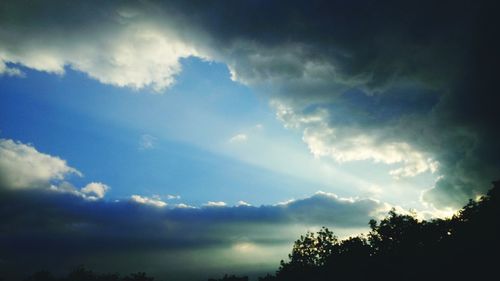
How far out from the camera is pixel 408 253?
56906mm

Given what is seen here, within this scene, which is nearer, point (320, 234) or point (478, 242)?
point (478, 242)

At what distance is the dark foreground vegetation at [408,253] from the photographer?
38.6 m

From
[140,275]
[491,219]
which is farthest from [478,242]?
[140,275]

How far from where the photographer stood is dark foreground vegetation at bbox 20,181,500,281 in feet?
127

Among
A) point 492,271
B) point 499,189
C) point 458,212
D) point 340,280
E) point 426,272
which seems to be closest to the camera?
point 492,271

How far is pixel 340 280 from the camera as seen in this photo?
5681cm

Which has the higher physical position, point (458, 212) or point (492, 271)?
point (458, 212)

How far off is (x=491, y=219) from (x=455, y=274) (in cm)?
1009

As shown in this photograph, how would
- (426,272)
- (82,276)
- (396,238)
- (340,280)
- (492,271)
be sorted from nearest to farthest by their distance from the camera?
(492,271) → (426,272) → (340,280) → (396,238) → (82,276)

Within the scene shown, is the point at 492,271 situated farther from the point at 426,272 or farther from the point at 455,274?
the point at 426,272

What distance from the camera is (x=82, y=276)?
291 ft

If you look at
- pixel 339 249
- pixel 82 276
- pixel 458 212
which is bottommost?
pixel 82 276

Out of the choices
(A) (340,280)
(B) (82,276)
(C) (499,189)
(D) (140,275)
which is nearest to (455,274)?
(C) (499,189)

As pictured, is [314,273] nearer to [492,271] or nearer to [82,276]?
[492,271]
